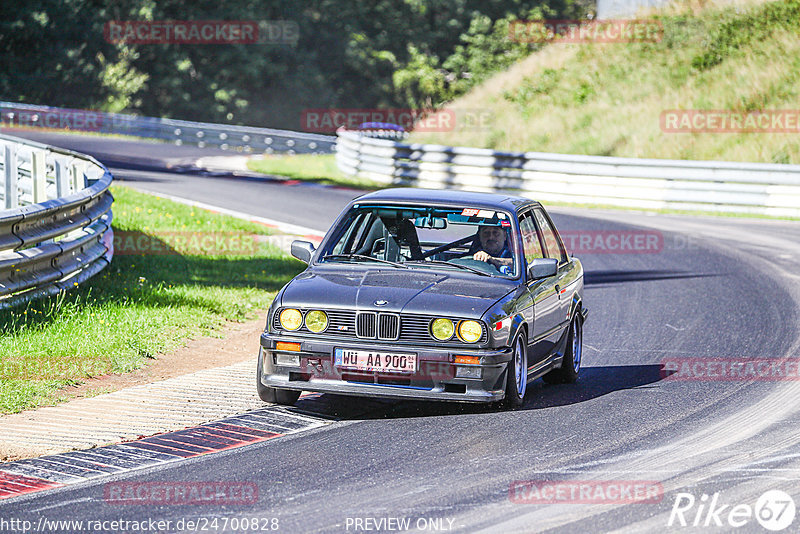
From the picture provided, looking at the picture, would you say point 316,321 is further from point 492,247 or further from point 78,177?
point 78,177

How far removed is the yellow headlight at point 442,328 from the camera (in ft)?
25.9

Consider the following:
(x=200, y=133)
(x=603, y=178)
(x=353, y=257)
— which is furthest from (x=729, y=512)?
(x=200, y=133)

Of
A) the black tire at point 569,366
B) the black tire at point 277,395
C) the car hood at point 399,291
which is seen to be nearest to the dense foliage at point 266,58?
the black tire at point 569,366

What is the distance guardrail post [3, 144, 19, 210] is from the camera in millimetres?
14023

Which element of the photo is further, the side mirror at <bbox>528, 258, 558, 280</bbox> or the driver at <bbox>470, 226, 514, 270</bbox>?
the driver at <bbox>470, 226, 514, 270</bbox>

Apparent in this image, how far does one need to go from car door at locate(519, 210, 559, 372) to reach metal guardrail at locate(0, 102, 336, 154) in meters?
33.1

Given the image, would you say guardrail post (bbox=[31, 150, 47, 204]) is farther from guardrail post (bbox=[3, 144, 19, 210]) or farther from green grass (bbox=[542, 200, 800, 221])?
green grass (bbox=[542, 200, 800, 221])

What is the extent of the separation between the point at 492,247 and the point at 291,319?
5.99ft

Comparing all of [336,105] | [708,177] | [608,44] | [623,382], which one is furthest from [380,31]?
[623,382]

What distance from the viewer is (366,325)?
311 inches

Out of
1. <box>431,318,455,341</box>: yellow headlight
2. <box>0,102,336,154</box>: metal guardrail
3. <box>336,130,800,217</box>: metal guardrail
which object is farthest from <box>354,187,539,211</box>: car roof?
<box>0,102,336,154</box>: metal guardrail

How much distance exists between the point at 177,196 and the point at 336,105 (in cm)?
5078

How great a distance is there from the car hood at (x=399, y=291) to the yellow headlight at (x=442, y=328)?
0.06 m

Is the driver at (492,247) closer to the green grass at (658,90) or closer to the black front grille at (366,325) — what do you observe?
the black front grille at (366,325)
